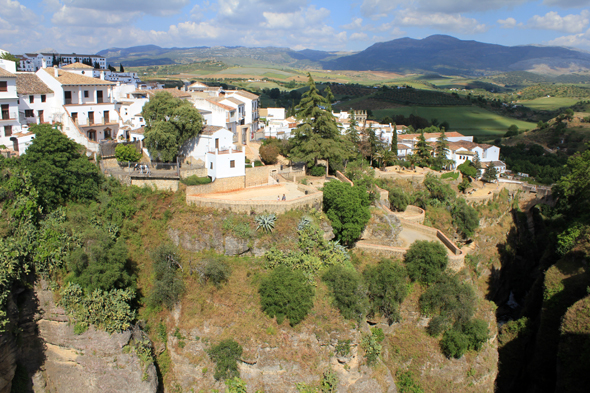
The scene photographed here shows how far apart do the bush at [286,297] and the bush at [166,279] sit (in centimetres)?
517

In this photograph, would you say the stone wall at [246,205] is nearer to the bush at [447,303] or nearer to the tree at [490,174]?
the bush at [447,303]

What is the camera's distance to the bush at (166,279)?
25.8 metres

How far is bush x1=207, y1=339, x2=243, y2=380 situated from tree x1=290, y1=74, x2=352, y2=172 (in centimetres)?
1840

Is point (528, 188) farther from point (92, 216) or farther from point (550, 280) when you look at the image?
point (92, 216)

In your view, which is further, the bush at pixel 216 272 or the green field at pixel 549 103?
the green field at pixel 549 103

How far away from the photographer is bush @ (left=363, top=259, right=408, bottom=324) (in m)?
28.3

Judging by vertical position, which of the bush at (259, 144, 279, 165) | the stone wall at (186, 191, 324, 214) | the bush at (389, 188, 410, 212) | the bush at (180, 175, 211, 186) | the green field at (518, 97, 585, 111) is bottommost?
the bush at (389, 188, 410, 212)

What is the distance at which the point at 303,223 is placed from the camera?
29203 millimetres

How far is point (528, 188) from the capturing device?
50.1 metres

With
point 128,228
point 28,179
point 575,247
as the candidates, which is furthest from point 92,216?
point 575,247

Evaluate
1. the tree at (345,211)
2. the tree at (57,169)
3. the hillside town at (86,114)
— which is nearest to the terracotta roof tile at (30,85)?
the hillside town at (86,114)

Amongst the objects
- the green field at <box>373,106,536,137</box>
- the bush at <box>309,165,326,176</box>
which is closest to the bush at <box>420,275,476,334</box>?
the bush at <box>309,165,326,176</box>

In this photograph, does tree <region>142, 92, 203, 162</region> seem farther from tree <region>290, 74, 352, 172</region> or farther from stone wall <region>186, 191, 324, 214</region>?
tree <region>290, 74, 352, 172</region>

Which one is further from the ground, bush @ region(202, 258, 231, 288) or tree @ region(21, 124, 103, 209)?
tree @ region(21, 124, 103, 209)
